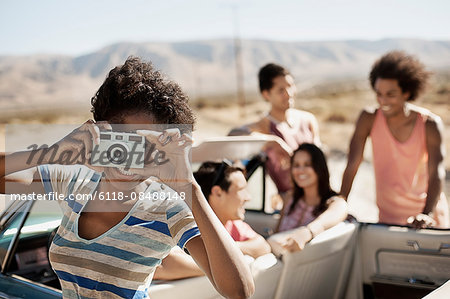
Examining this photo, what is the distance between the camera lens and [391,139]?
3527 millimetres

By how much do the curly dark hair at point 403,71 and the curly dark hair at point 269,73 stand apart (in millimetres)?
697

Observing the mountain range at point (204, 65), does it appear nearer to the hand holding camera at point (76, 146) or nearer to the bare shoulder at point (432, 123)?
the bare shoulder at point (432, 123)

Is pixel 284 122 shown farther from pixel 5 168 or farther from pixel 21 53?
pixel 21 53

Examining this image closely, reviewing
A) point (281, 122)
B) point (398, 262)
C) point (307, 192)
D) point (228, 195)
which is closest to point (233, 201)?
point (228, 195)

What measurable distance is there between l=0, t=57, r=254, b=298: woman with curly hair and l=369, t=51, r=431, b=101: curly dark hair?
2509mm

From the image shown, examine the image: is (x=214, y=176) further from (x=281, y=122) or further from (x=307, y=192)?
(x=281, y=122)

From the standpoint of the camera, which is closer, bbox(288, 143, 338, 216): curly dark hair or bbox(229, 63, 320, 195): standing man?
bbox(288, 143, 338, 216): curly dark hair

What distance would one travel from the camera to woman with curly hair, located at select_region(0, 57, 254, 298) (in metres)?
1.29

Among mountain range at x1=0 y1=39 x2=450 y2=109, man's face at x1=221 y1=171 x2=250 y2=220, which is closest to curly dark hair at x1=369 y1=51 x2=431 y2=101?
man's face at x1=221 y1=171 x2=250 y2=220

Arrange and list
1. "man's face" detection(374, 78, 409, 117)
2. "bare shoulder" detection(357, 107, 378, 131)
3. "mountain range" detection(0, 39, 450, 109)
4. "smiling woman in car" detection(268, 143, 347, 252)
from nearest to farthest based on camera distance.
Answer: "smiling woman in car" detection(268, 143, 347, 252)
"man's face" detection(374, 78, 409, 117)
"bare shoulder" detection(357, 107, 378, 131)
"mountain range" detection(0, 39, 450, 109)

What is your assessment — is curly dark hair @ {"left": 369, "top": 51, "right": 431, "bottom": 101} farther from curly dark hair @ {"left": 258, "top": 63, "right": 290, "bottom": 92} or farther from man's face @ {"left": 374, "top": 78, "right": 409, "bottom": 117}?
curly dark hair @ {"left": 258, "top": 63, "right": 290, "bottom": 92}

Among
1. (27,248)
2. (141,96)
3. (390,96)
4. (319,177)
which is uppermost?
(141,96)

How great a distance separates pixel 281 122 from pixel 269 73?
0.39 m

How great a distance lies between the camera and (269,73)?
13.4 feet
